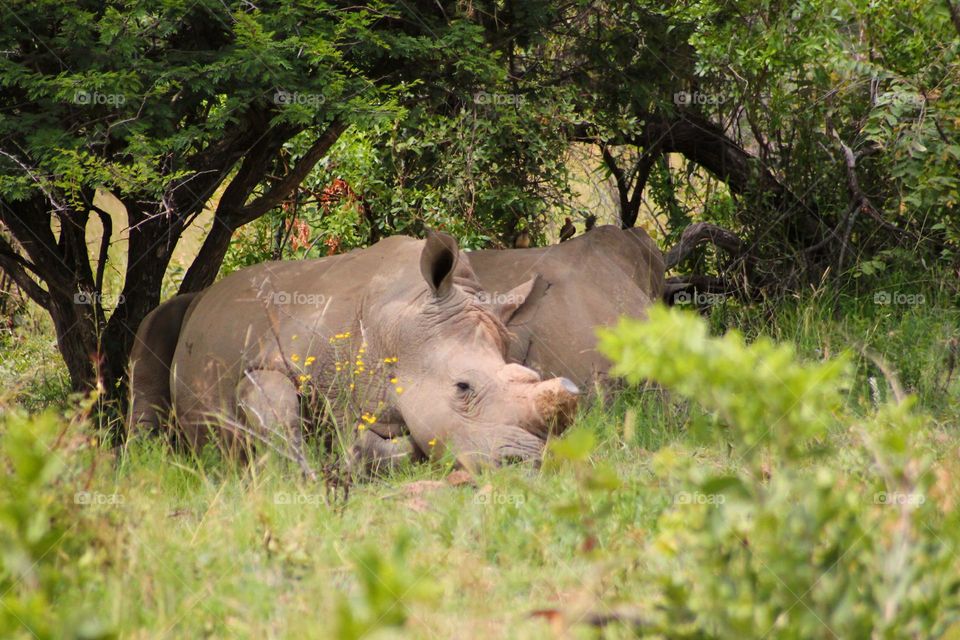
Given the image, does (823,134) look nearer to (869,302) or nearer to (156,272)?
(869,302)

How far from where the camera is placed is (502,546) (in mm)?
4680

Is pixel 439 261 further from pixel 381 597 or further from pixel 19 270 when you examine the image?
pixel 381 597

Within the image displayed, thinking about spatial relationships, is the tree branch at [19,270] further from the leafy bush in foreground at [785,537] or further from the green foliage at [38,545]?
the leafy bush in foreground at [785,537]

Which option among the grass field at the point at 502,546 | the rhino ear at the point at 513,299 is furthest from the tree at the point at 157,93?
the grass field at the point at 502,546

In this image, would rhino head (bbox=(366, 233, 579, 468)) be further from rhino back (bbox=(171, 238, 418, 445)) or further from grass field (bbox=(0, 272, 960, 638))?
rhino back (bbox=(171, 238, 418, 445))

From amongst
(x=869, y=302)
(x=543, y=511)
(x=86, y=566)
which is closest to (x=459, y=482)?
(x=543, y=511)

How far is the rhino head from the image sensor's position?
6395 mm

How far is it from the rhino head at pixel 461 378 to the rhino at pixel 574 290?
50 cm

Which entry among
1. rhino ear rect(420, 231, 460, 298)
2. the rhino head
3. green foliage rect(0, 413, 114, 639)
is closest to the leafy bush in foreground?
green foliage rect(0, 413, 114, 639)

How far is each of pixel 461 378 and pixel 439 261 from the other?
83cm

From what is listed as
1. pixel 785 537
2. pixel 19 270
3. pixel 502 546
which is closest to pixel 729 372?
pixel 785 537

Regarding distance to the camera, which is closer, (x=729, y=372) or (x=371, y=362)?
(x=729, y=372)

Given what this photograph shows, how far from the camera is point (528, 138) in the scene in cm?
966

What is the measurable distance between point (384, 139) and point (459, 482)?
18.0 ft
